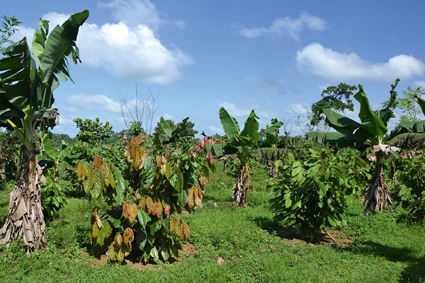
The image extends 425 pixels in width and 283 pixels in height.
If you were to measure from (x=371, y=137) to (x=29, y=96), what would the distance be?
347 inches

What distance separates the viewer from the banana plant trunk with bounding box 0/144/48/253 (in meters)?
5.05

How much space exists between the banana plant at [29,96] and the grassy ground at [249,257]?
380 mm

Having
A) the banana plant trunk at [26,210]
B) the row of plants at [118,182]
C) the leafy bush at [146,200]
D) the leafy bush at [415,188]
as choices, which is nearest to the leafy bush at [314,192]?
the row of plants at [118,182]

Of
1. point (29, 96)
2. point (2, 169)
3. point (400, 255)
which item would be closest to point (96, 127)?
point (2, 169)

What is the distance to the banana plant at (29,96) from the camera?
15.5 feet

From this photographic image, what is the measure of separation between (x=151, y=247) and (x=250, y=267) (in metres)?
1.65

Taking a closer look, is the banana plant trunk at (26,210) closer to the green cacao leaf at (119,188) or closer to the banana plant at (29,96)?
the banana plant at (29,96)

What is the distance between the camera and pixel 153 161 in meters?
5.01

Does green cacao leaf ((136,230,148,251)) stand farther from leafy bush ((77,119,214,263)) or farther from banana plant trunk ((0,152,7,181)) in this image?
banana plant trunk ((0,152,7,181))

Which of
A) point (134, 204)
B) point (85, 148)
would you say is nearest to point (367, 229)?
point (134, 204)

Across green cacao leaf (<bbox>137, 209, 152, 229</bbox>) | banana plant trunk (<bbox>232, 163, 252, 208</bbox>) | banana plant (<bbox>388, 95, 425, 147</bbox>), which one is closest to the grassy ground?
green cacao leaf (<bbox>137, 209, 152, 229</bbox>)

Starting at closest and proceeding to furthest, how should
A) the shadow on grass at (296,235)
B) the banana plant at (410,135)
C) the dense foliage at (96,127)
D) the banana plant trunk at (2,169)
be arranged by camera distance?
the shadow on grass at (296,235) < the banana plant at (410,135) < the banana plant trunk at (2,169) < the dense foliage at (96,127)

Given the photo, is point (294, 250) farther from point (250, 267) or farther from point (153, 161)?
point (153, 161)

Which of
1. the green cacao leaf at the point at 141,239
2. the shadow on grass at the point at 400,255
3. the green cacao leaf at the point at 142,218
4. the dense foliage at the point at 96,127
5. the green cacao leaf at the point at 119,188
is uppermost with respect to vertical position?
the dense foliage at the point at 96,127
